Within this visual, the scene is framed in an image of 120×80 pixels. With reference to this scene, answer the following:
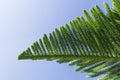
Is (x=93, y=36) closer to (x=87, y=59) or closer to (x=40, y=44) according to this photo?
(x=87, y=59)

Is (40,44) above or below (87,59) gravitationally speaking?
above

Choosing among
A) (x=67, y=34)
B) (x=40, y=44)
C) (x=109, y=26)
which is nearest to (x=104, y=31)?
(x=109, y=26)

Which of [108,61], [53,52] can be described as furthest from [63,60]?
[108,61]

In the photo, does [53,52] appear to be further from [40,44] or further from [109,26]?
[109,26]

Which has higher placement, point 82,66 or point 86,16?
point 86,16

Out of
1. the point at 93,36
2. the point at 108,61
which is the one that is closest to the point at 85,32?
the point at 93,36
